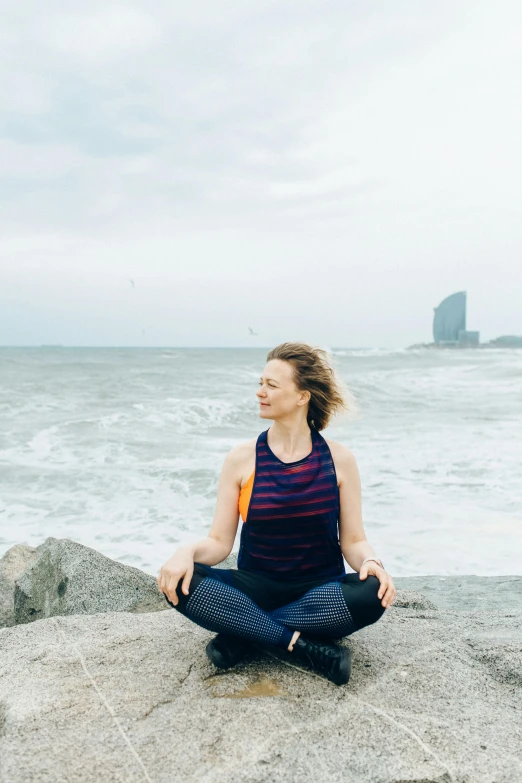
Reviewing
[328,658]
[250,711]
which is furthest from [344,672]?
[250,711]

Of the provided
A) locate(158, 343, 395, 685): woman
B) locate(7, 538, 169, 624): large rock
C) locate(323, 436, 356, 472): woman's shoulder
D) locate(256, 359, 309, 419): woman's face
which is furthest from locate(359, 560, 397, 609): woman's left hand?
locate(7, 538, 169, 624): large rock

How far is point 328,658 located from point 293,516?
55 centimetres

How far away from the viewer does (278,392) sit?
2824mm

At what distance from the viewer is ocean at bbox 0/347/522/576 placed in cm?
629

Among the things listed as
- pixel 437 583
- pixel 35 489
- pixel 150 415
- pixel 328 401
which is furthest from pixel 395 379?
pixel 328 401

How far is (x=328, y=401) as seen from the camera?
295 cm

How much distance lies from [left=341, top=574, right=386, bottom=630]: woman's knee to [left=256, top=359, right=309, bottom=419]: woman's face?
772 millimetres

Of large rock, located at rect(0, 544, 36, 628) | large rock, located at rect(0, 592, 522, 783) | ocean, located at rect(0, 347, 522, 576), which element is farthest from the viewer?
ocean, located at rect(0, 347, 522, 576)

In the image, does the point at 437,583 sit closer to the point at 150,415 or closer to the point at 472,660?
the point at 472,660

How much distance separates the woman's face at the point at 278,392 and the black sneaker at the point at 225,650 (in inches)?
35.7

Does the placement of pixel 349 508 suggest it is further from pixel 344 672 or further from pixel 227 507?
pixel 344 672

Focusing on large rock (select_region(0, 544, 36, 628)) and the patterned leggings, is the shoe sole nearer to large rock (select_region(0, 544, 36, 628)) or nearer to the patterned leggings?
the patterned leggings

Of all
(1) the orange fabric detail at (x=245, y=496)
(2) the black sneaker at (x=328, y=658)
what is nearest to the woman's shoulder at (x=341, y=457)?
(1) the orange fabric detail at (x=245, y=496)

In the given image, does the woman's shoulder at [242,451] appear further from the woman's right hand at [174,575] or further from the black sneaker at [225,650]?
the black sneaker at [225,650]
